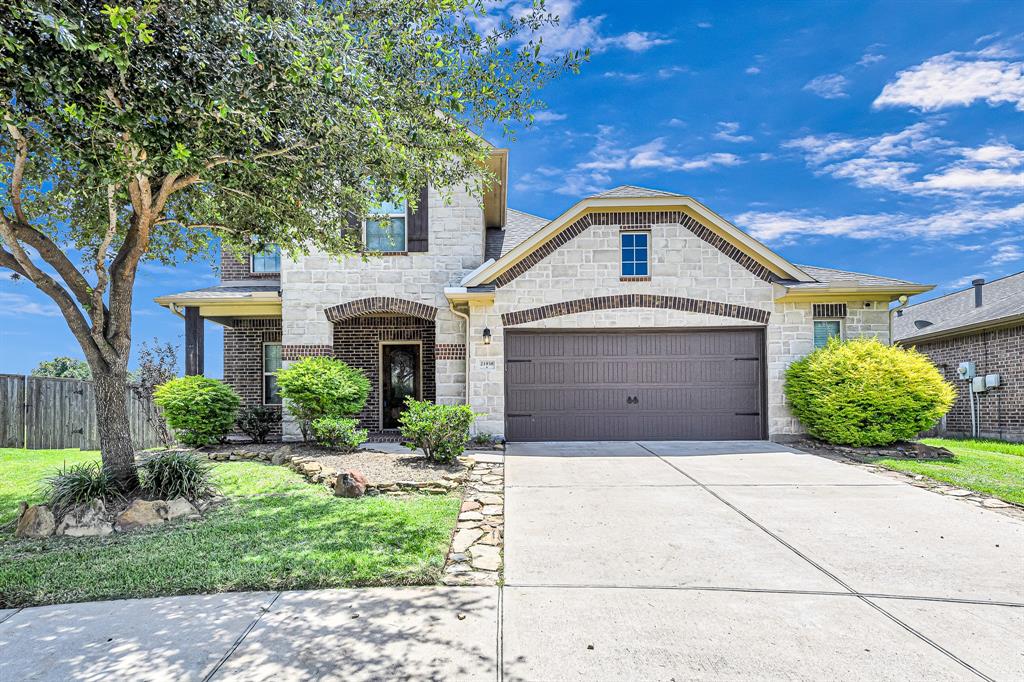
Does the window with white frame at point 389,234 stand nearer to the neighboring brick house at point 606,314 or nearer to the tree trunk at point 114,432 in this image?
the neighboring brick house at point 606,314

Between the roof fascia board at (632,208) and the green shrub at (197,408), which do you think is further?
the roof fascia board at (632,208)

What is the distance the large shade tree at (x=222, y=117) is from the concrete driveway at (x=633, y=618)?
3.70 m

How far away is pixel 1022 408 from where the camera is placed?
1267 cm

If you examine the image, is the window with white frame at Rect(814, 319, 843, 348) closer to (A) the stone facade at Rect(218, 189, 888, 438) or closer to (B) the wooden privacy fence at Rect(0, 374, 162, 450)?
(A) the stone facade at Rect(218, 189, 888, 438)

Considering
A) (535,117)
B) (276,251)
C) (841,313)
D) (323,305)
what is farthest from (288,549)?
(841,313)

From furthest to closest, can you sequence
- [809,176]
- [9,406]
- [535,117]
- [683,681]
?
[809,176] → [9,406] → [535,117] → [683,681]

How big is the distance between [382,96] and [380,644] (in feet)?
17.4

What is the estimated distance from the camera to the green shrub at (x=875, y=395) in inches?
373

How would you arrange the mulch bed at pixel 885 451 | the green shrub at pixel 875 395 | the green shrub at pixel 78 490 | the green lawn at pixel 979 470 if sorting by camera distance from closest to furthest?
the green shrub at pixel 78 490, the green lawn at pixel 979 470, the mulch bed at pixel 885 451, the green shrub at pixel 875 395

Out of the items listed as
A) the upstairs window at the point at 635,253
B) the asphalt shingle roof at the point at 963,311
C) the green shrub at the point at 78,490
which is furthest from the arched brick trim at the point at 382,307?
the asphalt shingle roof at the point at 963,311

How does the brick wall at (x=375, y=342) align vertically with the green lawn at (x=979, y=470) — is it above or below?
above

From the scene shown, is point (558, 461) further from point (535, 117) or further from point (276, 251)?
point (276, 251)

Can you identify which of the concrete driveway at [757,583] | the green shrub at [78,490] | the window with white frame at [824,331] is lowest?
the concrete driveway at [757,583]

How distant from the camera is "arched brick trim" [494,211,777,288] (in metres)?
10.7
